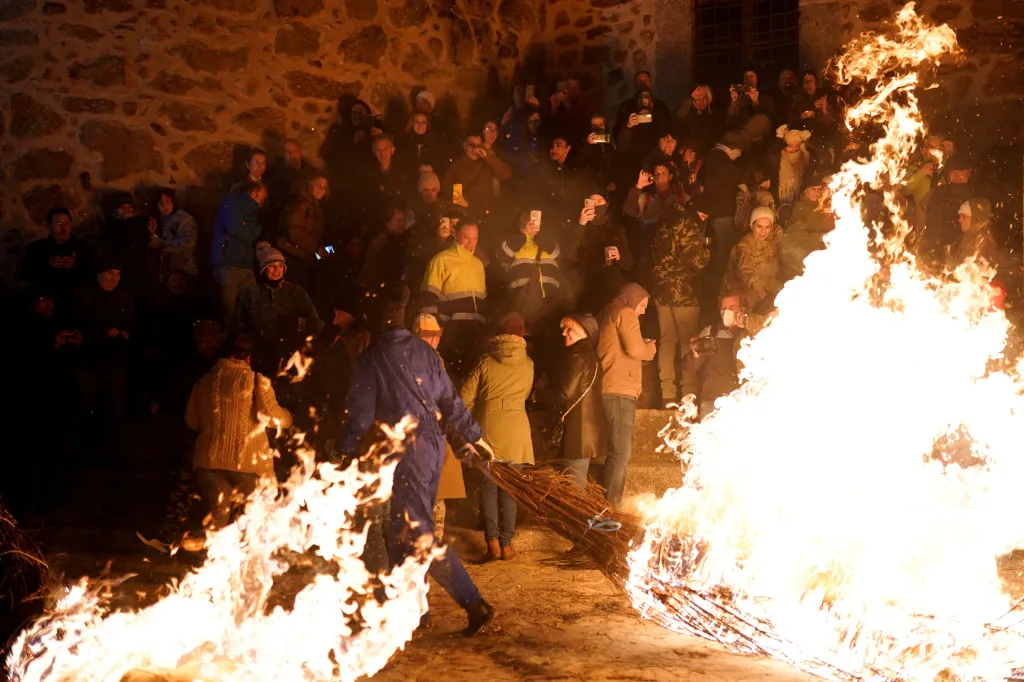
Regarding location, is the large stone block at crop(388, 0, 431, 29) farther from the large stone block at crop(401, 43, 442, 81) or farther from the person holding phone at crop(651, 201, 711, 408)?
the person holding phone at crop(651, 201, 711, 408)

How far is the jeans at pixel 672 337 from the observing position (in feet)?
34.9

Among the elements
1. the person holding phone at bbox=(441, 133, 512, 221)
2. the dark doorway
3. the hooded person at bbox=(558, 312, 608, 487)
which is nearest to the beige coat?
the hooded person at bbox=(558, 312, 608, 487)

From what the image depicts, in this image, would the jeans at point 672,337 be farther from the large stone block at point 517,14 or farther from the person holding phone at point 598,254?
the large stone block at point 517,14

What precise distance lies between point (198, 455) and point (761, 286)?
510cm

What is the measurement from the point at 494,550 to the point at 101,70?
6.66 metres

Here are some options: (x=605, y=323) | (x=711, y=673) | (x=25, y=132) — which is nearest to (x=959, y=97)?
(x=605, y=323)

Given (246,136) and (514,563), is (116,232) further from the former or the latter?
(514,563)

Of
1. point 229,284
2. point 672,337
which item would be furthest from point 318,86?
point 672,337

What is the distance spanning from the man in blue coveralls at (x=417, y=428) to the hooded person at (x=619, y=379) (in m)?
2.38

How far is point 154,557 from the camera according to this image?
8.62m

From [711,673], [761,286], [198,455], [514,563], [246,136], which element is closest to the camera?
[711,673]

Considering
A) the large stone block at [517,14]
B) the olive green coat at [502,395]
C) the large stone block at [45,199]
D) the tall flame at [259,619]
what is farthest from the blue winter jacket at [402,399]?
the large stone block at [517,14]

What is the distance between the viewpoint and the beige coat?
898 cm

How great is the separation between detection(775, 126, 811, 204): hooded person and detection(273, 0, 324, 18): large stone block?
5.39m
